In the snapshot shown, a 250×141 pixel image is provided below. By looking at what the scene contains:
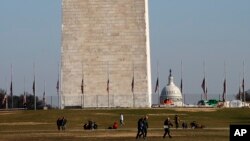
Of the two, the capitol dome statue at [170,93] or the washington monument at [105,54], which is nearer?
the washington monument at [105,54]

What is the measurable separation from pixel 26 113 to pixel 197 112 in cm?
1916

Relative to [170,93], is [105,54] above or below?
above

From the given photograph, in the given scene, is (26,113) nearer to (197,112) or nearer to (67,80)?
(67,80)

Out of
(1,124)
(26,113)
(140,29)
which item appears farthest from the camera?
(140,29)

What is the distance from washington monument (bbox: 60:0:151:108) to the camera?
9600 cm

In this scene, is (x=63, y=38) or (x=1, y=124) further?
(x=63, y=38)

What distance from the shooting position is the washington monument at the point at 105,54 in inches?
3780

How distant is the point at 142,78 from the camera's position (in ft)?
315

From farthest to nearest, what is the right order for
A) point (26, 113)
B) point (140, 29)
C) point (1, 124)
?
point (140, 29)
point (26, 113)
point (1, 124)

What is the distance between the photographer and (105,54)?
97.1m

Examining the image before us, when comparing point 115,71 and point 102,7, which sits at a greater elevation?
point 102,7

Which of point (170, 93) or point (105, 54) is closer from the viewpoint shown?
point (105, 54)

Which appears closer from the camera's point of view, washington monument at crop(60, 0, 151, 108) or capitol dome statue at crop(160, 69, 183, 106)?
washington monument at crop(60, 0, 151, 108)

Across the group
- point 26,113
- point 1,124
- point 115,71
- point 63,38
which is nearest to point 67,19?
point 63,38
